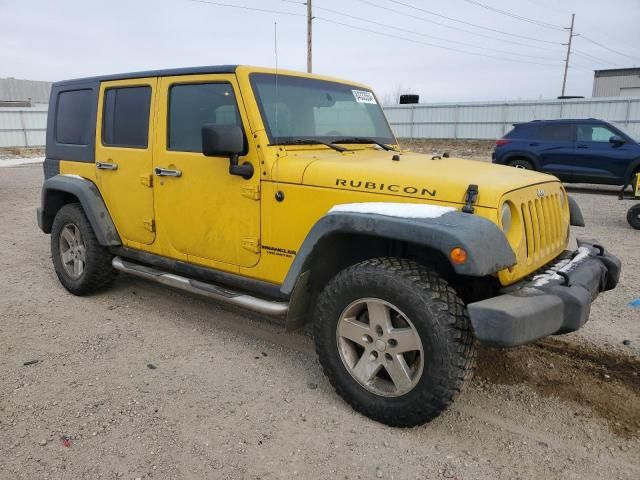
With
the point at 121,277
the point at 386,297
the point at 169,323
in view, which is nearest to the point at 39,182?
the point at 121,277

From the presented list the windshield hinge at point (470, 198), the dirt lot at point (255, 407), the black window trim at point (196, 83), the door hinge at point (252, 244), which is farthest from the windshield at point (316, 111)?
the dirt lot at point (255, 407)

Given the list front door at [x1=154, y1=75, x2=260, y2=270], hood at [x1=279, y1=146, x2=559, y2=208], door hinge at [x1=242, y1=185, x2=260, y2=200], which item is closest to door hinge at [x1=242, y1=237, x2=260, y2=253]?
front door at [x1=154, y1=75, x2=260, y2=270]

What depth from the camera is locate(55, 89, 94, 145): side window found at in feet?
15.3

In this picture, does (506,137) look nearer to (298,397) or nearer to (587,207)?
(587,207)

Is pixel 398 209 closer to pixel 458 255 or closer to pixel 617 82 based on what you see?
pixel 458 255

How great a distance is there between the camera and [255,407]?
3076mm

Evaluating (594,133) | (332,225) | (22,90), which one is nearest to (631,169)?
(594,133)

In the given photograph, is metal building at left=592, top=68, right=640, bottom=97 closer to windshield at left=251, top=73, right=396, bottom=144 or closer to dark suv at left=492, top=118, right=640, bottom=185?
dark suv at left=492, top=118, right=640, bottom=185

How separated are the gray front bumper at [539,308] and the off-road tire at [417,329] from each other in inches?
7.0

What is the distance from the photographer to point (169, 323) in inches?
170

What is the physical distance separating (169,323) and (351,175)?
7.31 ft

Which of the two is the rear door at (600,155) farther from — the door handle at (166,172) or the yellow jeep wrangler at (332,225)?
the door handle at (166,172)

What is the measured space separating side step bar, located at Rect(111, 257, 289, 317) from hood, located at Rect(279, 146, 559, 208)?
821mm

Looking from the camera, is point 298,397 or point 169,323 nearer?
point 298,397
